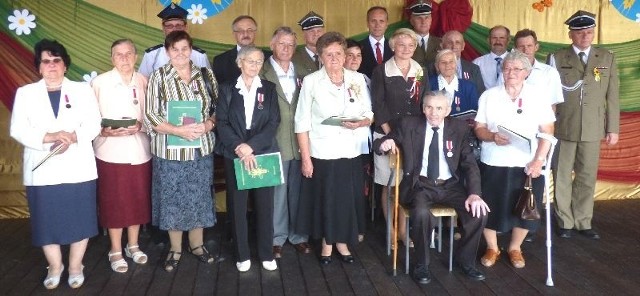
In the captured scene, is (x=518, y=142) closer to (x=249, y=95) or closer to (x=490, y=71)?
(x=490, y=71)

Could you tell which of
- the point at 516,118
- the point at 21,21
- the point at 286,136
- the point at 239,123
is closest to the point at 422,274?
the point at 516,118

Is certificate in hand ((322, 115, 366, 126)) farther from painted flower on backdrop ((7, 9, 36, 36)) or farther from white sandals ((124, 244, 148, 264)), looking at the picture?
painted flower on backdrop ((7, 9, 36, 36))

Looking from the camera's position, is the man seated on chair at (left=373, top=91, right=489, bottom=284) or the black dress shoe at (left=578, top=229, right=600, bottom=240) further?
the black dress shoe at (left=578, top=229, right=600, bottom=240)

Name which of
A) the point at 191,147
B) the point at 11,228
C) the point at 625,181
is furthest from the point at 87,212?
the point at 625,181

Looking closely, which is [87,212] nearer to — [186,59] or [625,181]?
[186,59]

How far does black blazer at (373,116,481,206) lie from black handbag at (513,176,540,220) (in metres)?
0.29

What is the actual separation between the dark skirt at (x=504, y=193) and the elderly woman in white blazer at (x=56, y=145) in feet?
8.45

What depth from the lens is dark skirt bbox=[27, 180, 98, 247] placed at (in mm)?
3438

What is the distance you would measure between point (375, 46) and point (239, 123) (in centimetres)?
162

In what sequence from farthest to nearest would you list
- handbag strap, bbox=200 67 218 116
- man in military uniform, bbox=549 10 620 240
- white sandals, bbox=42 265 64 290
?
man in military uniform, bbox=549 10 620 240 < handbag strap, bbox=200 67 218 116 < white sandals, bbox=42 265 64 290

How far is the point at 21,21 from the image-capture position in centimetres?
515

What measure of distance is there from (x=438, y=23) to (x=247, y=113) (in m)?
2.46

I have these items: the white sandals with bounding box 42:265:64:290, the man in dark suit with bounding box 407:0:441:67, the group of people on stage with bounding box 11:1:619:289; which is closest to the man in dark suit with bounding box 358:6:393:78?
the man in dark suit with bounding box 407:0:441:67

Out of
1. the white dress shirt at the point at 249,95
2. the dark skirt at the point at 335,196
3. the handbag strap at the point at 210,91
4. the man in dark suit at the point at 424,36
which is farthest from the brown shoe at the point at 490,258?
the handbag strap at the point at 210,91
